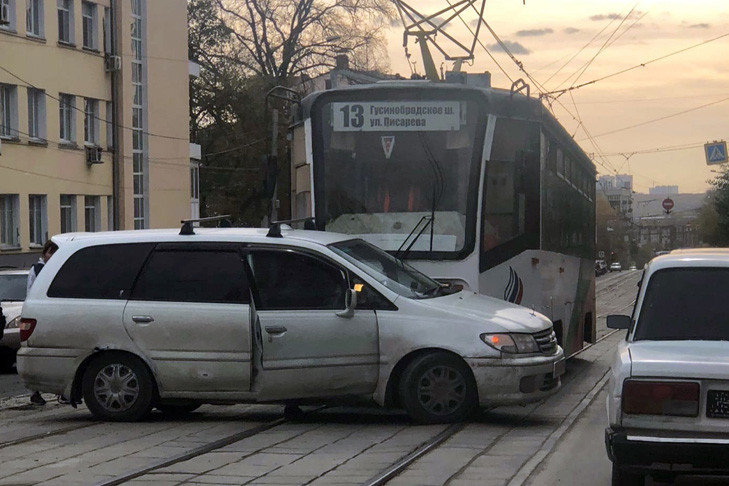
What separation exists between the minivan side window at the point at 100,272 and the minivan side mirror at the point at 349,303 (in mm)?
1893

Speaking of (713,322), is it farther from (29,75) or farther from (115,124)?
(115,124)

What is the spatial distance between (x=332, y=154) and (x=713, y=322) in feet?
22.5

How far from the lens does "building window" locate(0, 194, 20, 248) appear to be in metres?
40.9

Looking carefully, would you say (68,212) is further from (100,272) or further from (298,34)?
(100,272)

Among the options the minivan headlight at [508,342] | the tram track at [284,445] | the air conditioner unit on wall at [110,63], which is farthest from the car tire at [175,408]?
the air conditioner unit on wall at [110,63]

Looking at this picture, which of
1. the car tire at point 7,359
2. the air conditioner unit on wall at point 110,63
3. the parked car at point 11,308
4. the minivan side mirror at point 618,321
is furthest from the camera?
the air conditioner unit on wall at point 110,63

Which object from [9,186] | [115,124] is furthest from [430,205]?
[115,124]

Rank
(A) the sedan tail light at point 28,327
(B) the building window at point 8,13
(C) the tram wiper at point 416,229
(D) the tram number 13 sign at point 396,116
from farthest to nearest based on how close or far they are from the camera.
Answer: (B) the building window at point 8,13
(D) the tram number 13 sign at point 396,116
(C) the tram wiper at point 416,229
(A) the sedan tail light at point 28,327

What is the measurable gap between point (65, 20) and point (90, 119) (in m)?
3.68

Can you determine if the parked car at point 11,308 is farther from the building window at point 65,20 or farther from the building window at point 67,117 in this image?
the building window at point 65,20

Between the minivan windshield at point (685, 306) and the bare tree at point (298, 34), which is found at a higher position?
the bare tree at point (298, 34)

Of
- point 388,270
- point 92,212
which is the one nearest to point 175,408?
point 388,270

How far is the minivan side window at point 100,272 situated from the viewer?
1192 centimetres

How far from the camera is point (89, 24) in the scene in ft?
155
